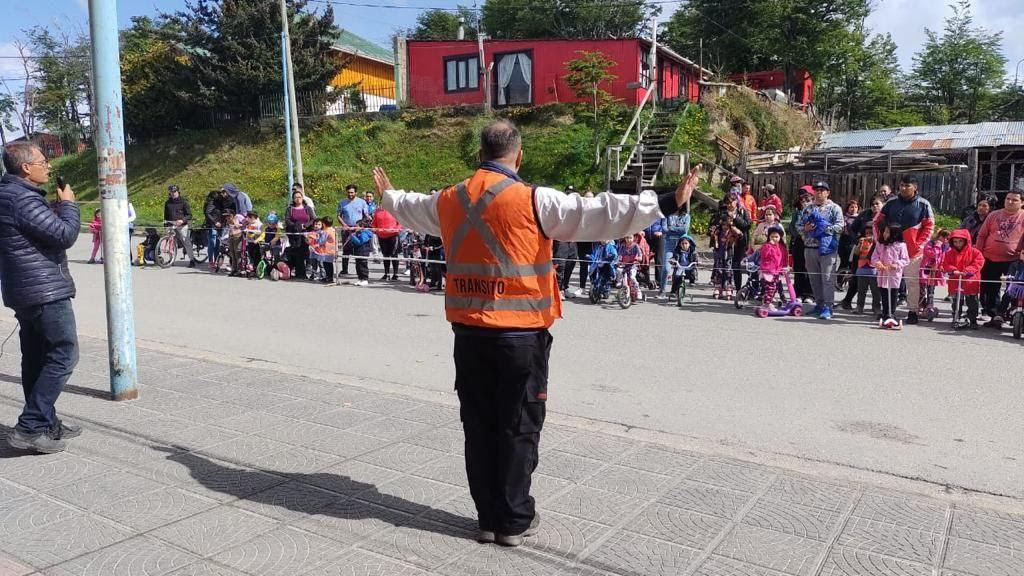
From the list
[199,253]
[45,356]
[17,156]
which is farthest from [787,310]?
[199,253]

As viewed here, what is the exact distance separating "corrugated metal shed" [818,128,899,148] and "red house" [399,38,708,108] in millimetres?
7196

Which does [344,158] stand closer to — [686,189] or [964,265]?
[964,265]

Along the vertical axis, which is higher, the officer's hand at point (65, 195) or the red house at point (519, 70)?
the red house at point (519, 70)

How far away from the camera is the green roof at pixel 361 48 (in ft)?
138

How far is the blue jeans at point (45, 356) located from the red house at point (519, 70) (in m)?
26.2

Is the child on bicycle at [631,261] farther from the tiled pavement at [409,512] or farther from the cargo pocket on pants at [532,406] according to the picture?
the cargo pocket on pants at [532,406]

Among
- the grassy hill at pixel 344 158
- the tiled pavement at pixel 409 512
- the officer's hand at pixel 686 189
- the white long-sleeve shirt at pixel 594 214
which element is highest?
the grassy hill at pixel 344 158

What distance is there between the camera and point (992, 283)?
1035 centimetres

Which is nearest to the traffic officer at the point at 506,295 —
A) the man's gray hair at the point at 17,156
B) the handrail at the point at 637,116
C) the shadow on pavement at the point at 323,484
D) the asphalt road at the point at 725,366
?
the shadow on pavement at the point at 323,484

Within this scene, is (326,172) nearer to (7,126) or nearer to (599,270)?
(599,270)

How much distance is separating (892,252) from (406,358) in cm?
665

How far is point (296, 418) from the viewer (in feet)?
19.5

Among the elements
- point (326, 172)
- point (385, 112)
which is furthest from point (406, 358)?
point (385, 112)

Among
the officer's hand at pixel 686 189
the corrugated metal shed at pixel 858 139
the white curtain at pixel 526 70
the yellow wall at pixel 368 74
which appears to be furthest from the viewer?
the yellow wall at pixel 368 74
